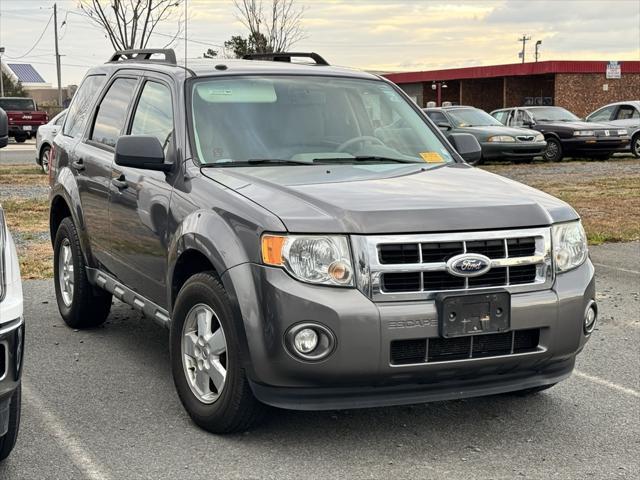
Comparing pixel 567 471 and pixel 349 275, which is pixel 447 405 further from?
pixel 349 275

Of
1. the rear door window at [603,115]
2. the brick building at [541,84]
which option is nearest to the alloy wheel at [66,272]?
the rear door window at [603,115]

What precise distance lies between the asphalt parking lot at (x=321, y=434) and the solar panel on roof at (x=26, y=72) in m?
103

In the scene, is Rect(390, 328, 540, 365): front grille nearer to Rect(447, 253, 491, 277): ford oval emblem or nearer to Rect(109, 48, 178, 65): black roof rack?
Rect(447, 253, 491, 277): ford oval emblem

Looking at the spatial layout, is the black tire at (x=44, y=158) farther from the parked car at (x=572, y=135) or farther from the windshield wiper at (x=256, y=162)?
the windshield wiper at (x=256, y=162)

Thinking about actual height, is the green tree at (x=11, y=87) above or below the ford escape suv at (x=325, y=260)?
above

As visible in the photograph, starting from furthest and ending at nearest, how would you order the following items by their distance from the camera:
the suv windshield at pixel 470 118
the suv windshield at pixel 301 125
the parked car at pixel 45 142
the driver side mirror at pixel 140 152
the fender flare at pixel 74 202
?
the suv windshield at pixel 470 118 < the parked car at pixel 45 142 < the fender flare at pixel 74 202 < the suv windshield at pixel 301 125 < the driver side mirror at pixel 140 152

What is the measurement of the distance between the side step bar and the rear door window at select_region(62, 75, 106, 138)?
1.13 meters

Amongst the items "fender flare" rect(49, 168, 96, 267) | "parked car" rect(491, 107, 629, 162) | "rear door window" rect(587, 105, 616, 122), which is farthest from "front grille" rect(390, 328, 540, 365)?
"rear door window" rect(587, 105, 616, 122)

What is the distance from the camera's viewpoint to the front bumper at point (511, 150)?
2319 cm

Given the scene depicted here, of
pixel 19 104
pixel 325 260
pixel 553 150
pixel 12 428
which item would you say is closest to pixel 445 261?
pixel 325 260

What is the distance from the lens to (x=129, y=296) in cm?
582

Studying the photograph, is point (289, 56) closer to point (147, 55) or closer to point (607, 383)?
point (147, 55)

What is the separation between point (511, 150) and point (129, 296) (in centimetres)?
1851

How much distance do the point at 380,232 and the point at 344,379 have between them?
63 centimetres
